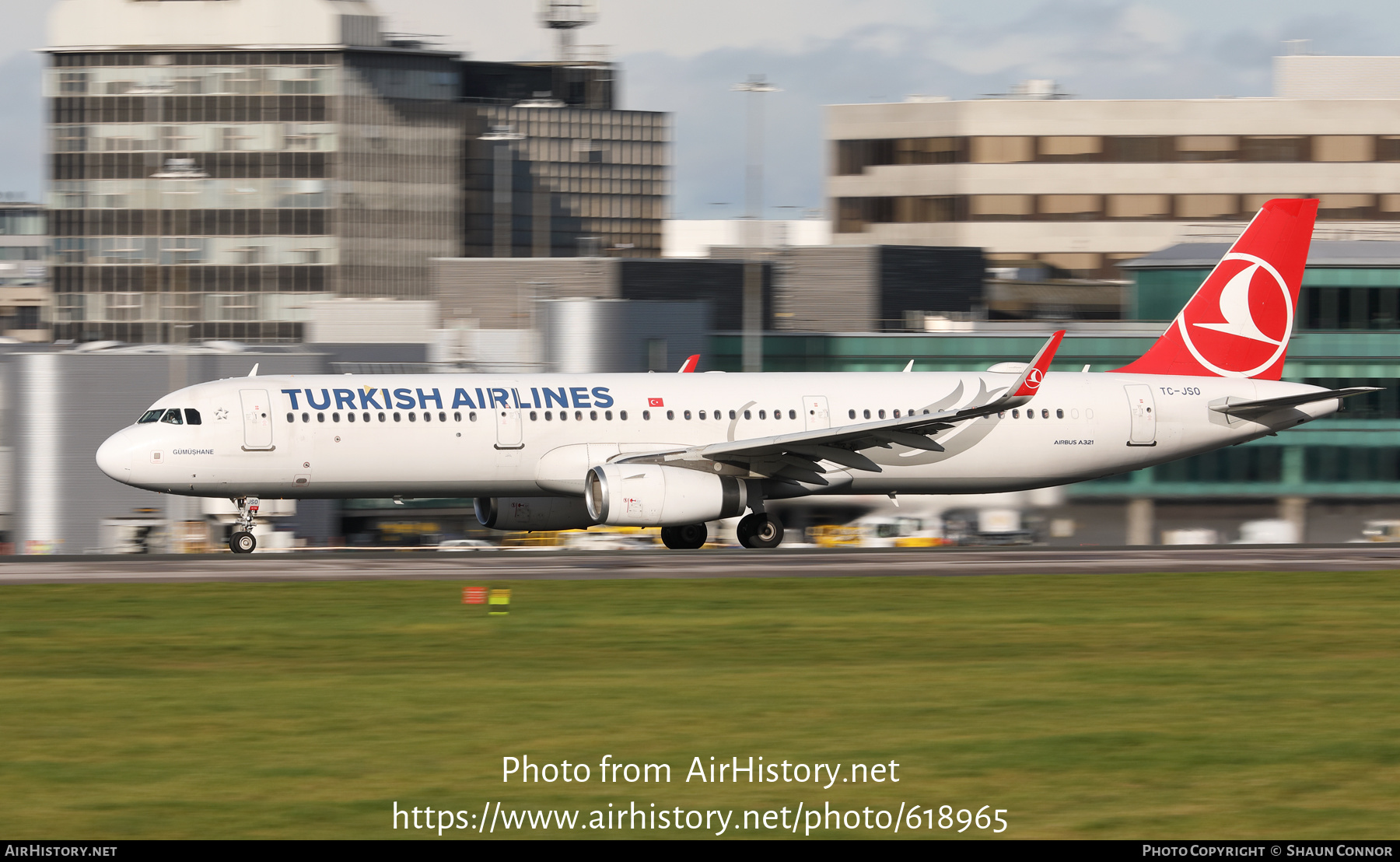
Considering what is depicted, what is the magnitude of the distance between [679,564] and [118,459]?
39.0 ft

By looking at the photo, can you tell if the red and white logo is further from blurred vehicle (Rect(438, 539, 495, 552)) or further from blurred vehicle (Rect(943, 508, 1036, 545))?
blurred vehicle (Rect(438, 539, 495, 552))

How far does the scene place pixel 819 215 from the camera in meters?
127

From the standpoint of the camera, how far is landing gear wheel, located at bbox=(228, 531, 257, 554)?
123 ft

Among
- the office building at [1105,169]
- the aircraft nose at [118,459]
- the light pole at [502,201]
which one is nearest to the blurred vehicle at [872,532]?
the aircraft nose at [118,459]

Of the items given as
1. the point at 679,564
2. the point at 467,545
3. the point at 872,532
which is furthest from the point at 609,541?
the point at 679,564

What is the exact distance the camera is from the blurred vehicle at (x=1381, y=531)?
52.6 meters

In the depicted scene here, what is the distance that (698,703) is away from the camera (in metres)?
17.9

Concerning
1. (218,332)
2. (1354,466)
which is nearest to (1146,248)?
(1354,466)

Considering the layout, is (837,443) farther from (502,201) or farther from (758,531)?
(502,201)

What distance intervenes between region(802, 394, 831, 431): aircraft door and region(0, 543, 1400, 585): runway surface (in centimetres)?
300

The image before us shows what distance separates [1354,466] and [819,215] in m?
71.1

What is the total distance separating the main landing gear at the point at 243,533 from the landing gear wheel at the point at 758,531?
1029 cm

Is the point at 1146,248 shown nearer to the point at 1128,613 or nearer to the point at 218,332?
the point at 218,332

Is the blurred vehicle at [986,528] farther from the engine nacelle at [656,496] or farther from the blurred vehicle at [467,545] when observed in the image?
the blurred vehicle at [467,545]
